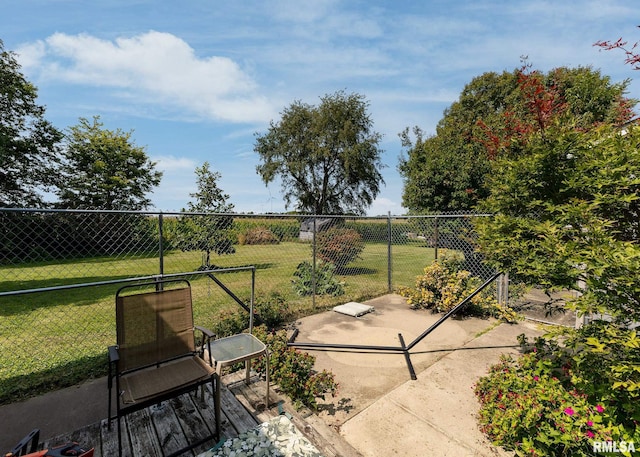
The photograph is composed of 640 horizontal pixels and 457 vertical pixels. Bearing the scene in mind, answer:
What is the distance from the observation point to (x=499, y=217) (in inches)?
109

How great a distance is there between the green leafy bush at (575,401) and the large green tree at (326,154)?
22199 mm

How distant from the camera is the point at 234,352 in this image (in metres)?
2.44

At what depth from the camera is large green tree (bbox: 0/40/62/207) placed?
14.1 meters

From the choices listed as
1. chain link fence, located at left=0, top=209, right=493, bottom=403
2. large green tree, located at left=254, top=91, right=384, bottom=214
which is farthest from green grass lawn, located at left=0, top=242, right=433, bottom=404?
large green tree, located at left=254, top=91, right=384, bottom=214

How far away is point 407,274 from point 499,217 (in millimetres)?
7016

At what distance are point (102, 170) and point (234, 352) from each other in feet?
68.4

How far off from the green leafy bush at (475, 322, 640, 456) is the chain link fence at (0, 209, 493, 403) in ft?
6.51

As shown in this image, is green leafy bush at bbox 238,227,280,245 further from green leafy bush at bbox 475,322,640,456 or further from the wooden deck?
green leafy bush at bbox 475,322,640,456

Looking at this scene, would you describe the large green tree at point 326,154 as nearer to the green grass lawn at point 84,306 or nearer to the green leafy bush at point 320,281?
the green grass lawn at point 84,306

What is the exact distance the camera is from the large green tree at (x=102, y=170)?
17219 millimetres

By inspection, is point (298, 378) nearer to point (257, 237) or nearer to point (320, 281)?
point (320, 281)

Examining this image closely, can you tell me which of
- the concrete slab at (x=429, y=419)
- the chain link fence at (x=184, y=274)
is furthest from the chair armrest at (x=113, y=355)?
the concrete slab at (x=429, y=419)

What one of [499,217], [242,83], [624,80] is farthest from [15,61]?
[624,80]

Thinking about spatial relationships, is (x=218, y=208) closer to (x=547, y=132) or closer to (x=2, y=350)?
(x=2, y=350)
